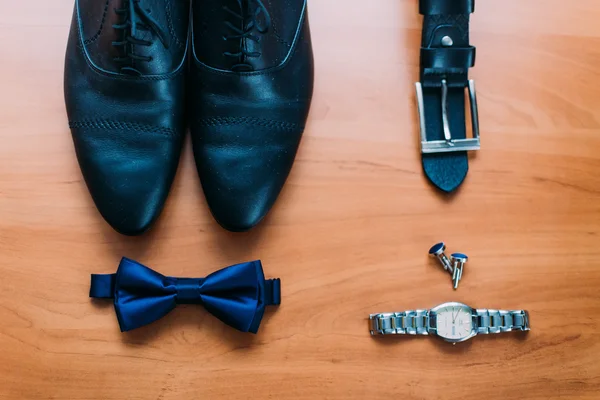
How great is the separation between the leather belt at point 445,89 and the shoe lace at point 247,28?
8.4 inches

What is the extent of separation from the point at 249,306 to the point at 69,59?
35 cm

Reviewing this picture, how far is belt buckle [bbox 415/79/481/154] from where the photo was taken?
2.37 ft

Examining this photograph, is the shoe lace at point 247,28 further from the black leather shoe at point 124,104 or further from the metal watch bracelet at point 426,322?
the metal watch bracelet at point 426,322

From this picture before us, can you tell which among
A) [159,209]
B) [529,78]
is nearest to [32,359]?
[159,209]

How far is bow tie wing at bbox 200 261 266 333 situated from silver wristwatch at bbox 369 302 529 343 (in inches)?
5.9

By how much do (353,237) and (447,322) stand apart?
15 centimetres

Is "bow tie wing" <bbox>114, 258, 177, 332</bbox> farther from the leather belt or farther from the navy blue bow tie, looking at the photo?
the leather belt

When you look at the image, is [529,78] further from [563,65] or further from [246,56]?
[246,56]

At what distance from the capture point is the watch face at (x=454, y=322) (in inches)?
27.5

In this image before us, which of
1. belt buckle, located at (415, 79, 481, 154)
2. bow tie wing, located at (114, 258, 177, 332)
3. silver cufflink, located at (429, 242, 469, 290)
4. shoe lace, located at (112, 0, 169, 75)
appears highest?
shoe lace, located at (112, 0, 169, 75)

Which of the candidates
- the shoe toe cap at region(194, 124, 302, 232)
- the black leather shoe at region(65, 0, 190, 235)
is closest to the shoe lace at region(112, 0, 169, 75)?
the black leather shoe at region(65, 0, 190, 235)

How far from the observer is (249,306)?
0.64 metres

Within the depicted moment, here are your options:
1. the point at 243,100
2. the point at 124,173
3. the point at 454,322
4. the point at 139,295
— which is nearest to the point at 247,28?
the point at 243,100

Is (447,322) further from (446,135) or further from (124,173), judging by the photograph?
(124,173)
